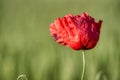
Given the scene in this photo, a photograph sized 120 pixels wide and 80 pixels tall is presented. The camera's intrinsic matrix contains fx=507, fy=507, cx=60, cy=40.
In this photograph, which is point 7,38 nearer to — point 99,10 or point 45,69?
point 45,69

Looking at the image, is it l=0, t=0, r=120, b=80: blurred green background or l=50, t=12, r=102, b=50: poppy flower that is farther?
l=0, t=0, r=120, b=80: blurred green background

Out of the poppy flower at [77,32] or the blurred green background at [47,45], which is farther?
the blurred green background at [47,45]

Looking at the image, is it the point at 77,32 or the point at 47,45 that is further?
the point at 47,45

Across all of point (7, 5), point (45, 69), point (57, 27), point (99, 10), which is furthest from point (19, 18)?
point (57, 27)
